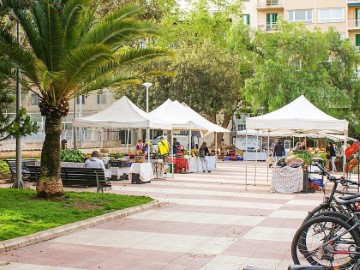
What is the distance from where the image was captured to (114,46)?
48.0ft

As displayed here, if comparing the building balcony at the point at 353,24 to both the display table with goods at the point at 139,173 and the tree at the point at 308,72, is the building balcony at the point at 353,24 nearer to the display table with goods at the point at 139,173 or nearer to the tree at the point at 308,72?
the tree at the point at 308,72

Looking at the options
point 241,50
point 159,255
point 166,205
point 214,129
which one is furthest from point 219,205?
point 241,50

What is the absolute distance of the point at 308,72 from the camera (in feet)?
135

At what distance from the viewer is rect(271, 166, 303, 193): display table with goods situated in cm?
1861

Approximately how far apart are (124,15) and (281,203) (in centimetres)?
660

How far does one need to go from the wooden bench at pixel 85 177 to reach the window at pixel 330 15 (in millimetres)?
47620

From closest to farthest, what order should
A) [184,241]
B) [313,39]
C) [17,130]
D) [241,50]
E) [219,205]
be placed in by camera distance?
[184,241] < [17,130] < [219,205] < [313,39] < [241,50]

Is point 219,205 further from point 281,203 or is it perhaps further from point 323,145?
point 323,145

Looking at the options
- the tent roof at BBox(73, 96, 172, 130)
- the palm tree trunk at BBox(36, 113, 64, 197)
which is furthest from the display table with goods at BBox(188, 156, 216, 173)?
the palm tree trunk at BBox(36, 113, 64, 197)

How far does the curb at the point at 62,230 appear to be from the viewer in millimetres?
9006

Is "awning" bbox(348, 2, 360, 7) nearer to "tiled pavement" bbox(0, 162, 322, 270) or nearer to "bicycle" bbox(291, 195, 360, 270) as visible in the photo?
"tiled pavement" bbox(0, 162, 322, 270)

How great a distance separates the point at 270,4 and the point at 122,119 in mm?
45440

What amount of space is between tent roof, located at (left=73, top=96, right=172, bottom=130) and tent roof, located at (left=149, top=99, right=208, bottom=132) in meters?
4.33

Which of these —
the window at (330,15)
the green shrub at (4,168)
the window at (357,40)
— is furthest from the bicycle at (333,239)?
the window at (357,40)
